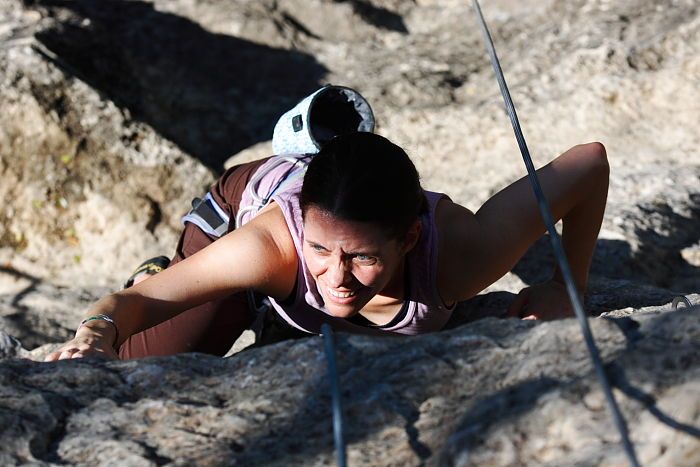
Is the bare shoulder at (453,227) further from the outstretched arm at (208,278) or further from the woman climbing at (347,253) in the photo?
the outstretched arm at (208,278)

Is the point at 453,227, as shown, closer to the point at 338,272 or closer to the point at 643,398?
the point at 338,272

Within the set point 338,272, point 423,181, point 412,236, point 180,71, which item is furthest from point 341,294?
point 180,71

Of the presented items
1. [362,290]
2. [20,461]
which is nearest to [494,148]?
[362,290]

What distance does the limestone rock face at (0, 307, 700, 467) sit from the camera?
1199 mm

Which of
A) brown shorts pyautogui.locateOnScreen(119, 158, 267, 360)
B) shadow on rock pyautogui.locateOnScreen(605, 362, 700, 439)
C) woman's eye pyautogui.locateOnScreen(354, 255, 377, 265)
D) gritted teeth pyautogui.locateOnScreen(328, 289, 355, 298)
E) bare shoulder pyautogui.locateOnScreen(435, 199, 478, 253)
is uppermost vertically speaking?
brown shorts pyautogui.locateOnScreen(119, 158, 267, 360)

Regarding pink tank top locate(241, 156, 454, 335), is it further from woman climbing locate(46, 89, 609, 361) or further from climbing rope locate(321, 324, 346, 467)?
climbing rope locate(321, 324, 346, 467)

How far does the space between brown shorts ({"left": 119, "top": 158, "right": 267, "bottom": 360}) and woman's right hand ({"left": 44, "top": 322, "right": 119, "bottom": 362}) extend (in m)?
0.52

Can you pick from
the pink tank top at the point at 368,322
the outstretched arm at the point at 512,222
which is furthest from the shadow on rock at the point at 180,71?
the outstretched arm at the point at 512,222

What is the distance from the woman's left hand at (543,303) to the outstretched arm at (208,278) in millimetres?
573

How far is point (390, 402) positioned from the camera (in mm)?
1355

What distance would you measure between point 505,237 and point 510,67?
1.76 meters

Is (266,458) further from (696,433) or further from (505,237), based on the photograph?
(505,237)

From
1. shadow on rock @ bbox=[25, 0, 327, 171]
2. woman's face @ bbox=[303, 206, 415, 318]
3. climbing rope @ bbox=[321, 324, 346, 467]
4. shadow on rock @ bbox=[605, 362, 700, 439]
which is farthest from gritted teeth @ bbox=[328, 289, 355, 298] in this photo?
shadow on rock @ bbox=[25, 0, 327, 171]

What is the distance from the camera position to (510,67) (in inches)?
145
